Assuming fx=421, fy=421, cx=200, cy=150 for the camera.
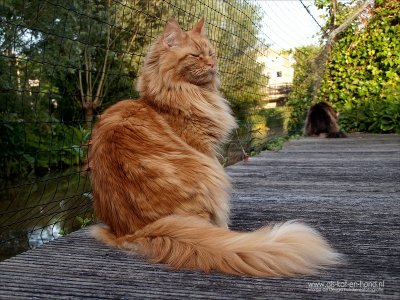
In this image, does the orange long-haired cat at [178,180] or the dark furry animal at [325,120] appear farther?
the dark furry animal at [325,120]

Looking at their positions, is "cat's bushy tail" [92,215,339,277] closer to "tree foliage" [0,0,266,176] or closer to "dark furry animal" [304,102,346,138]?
"tree foliage" [0,0,266,176]

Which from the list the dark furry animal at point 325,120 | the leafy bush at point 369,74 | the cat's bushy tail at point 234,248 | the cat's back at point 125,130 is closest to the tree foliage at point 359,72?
the leafy bush at point 369,74

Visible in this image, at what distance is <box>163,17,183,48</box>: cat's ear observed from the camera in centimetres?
209

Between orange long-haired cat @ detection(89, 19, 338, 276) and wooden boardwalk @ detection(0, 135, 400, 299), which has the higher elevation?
orange long-haired cat @ detection(89, 19, 338, 276)

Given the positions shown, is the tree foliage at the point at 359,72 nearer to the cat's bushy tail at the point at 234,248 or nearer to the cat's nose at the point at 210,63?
the cat's nose at the point at 210,63

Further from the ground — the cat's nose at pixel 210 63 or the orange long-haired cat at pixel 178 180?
the cat's nose at pixel 210 63

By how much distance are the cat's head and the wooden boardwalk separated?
75cm

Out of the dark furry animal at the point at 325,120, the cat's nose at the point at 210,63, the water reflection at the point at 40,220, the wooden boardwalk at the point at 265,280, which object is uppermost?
the cat's nose at the point at 210,63

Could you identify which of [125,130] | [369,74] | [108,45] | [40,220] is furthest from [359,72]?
[125,130]

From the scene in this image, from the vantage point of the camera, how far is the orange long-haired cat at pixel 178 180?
1.34 meters

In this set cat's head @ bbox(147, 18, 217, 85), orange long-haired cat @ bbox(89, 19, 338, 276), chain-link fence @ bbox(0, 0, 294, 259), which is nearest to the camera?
orange long-haired cat @ bbox(89, 19, 338, 276)

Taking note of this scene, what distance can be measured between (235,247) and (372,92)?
7.14 m

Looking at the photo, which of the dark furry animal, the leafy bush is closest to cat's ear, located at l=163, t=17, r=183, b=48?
the dark furry animal

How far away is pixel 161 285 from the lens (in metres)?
1.26
